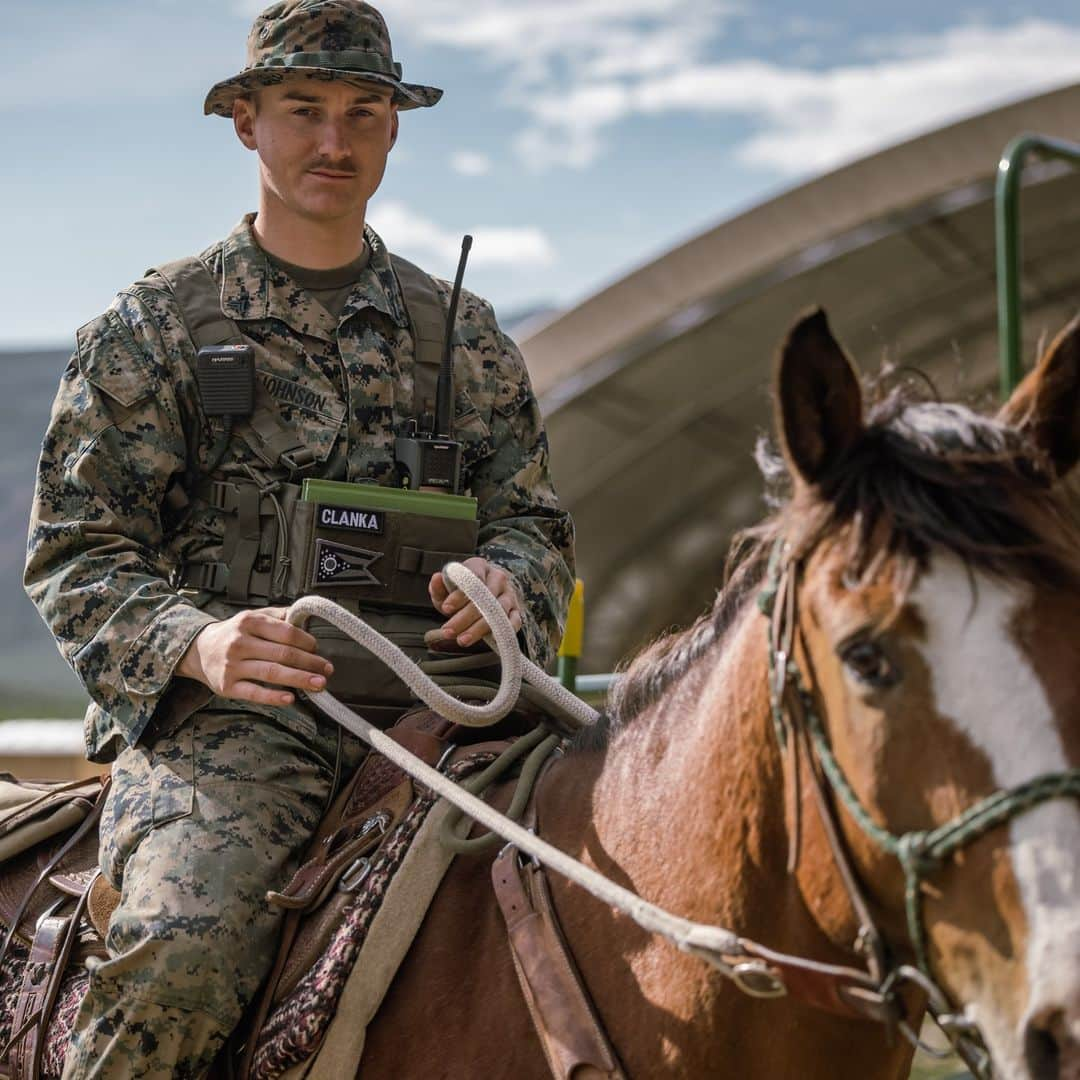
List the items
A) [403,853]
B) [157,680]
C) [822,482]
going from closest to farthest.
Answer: [822,482] < [403,853] < [157,680]

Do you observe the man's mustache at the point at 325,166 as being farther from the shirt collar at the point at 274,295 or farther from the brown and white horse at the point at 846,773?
the brown and white horse at the point at 846,773

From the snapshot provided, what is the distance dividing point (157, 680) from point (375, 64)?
1.40 m

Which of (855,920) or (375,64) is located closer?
(855,920)

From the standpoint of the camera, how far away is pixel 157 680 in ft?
8.79

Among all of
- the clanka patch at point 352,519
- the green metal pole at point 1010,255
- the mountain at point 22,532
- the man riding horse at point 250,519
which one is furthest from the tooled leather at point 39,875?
the mountain at point 22,532

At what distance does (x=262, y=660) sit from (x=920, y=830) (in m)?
1.25

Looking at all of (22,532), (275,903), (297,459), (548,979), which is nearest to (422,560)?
(297,459)

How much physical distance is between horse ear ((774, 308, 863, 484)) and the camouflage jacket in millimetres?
1142

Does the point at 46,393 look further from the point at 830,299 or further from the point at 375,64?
the point at 375,64

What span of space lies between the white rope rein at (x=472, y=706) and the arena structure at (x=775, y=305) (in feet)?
21.1

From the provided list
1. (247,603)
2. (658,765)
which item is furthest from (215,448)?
(658,765)

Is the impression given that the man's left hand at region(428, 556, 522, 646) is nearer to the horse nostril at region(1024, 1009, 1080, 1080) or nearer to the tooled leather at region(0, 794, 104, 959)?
the tooled leather at region(0, 794, 104, 959)

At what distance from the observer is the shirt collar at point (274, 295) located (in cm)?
305

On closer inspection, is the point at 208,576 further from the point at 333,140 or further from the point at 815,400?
the point at 815,400
